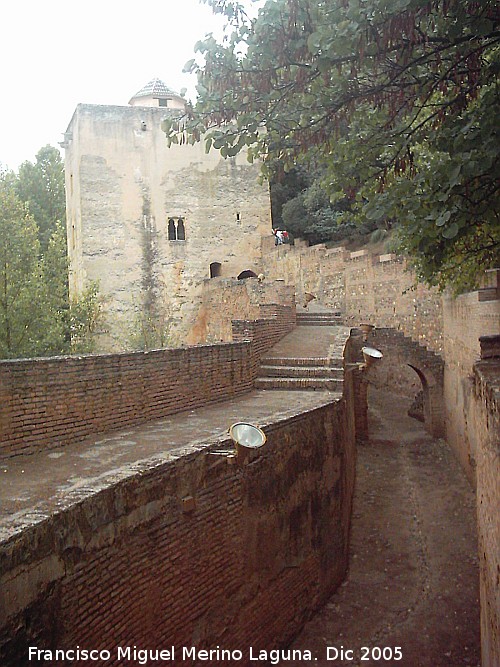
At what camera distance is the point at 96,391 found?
673cm

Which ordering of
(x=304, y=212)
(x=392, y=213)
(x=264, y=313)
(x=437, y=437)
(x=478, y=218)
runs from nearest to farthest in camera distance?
(x=478, y=218) < (x=392, y=213) < (x=264, y=313) < (x=437, y=437) < (x=304, y=212)

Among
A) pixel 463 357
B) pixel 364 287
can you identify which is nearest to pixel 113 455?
pixel 463 357

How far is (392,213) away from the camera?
256 inches

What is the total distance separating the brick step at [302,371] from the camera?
10039 mm

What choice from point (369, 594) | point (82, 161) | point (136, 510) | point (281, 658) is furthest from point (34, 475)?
point (82, 161)

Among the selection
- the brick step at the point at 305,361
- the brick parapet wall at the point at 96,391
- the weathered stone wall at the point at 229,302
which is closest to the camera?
the brick parapet wall at the point at 96,391

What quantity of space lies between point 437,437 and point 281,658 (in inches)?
413

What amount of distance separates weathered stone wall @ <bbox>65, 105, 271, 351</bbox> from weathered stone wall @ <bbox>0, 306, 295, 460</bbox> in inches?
520

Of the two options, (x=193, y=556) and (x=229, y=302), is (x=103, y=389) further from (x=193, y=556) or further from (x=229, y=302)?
(x=229, y=302)

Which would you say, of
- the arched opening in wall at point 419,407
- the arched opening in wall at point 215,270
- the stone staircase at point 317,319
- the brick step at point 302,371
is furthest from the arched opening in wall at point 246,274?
the brick step at point 302,371

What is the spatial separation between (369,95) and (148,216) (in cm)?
1766

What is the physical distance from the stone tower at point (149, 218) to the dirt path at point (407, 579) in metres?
12.1

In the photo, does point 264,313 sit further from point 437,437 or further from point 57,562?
point 57,562

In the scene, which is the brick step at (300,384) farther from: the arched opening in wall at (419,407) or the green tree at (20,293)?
the arched opening in wall at (419,407)
